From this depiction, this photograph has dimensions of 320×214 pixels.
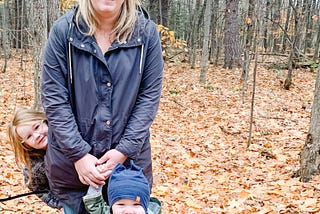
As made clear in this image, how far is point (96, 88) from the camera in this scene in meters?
2.07

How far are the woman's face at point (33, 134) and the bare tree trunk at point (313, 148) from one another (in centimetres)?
393

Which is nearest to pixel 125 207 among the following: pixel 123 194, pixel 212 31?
pixel 123 194

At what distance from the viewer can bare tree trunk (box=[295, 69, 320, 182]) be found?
5219 millimetres

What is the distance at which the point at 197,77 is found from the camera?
15.7 metres

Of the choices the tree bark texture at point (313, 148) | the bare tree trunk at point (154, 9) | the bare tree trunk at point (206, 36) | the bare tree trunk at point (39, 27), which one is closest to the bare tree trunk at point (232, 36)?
the bare tree trunk at point (154, 9)

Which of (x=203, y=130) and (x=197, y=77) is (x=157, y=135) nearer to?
(x=203, y=130)

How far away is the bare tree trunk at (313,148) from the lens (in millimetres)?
5219

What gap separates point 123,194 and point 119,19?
95cm

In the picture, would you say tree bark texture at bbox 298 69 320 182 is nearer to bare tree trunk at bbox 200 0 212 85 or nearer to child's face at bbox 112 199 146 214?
child's face at bbox 112 199 146 214

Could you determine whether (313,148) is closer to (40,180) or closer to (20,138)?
(40,180)

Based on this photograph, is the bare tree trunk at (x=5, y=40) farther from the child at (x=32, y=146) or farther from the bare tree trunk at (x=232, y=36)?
the child at (x=32, y=146)

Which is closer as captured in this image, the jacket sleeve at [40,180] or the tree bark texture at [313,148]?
the jacket sleeve at [40,180]

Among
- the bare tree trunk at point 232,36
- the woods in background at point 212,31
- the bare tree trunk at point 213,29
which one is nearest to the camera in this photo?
the woods in background at point 212,31

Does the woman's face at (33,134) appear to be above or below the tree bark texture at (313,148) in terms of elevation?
above
